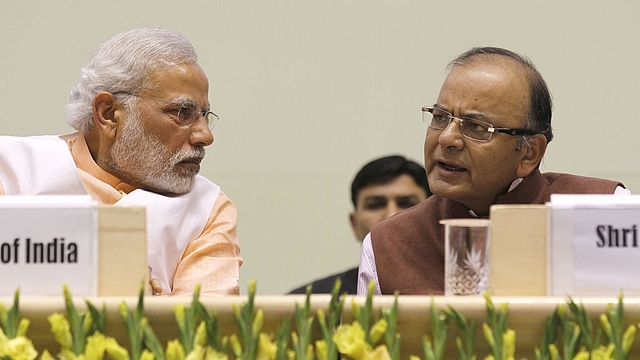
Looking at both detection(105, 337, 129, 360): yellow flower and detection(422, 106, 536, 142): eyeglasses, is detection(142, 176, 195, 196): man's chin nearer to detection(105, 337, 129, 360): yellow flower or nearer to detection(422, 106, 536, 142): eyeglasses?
detection(422, 106, 536, 142): eyeglasses

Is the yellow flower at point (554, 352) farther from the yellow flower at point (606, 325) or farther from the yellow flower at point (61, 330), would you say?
the yellow flower at point (61, 330)

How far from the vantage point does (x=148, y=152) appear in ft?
7.47

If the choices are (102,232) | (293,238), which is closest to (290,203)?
(293,238)

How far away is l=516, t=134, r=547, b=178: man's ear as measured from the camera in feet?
7.14

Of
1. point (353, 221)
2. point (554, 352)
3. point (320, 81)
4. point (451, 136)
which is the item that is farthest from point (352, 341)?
point (320, 81)

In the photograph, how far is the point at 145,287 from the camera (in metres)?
1.34

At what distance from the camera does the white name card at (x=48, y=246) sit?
134 cm

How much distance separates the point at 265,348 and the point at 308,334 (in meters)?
0.06

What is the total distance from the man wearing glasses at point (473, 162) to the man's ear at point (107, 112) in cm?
66

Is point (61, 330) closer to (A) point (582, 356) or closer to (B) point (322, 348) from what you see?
(B) point (322, 348)

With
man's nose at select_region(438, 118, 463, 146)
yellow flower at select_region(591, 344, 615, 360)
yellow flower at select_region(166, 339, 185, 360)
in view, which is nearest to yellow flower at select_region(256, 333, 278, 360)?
yellow flower at select_region(166, 339, 185, 360)

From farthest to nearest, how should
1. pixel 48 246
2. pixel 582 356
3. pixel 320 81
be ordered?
pixel 320 81
pixel 48 246
pixel 582 356

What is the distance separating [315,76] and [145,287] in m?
2.83

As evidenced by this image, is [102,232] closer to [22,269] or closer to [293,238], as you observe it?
[22,269]
